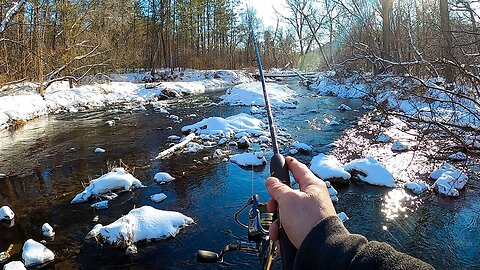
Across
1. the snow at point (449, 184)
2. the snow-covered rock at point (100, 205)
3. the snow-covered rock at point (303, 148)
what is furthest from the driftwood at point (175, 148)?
the snow at point (449, 184)

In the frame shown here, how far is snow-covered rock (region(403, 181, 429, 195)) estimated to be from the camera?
5997 mm

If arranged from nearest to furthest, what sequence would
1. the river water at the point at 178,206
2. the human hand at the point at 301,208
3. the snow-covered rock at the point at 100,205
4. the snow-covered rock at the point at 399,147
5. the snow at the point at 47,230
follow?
the human hand at the point at 301,208, the river water at the point at 178,206, the snow at the point at 47,230, the snow-covered rock at the point at 100,205, the snow-covered rock at the point at 399,147

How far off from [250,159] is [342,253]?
23.1 feet

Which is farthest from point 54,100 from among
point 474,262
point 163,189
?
point 474,262

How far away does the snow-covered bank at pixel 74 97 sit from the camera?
45.7ft

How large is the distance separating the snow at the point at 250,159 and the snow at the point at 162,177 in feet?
5.50

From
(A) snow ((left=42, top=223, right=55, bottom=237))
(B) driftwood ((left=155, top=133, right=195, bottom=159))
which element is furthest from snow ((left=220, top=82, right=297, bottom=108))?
(A) snow ((left=42, top=223, right=55, bottom=237))

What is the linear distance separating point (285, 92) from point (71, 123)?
11468 mm

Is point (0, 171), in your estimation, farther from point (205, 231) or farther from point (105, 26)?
point (105, 26)

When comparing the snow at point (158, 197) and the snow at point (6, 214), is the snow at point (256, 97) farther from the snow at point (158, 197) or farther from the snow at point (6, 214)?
the snow at point (6, 214)

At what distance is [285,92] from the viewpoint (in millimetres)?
20047

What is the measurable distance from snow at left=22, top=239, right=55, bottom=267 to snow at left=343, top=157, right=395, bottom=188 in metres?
5.30

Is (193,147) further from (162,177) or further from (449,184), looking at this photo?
(449,184)

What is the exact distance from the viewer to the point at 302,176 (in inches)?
52.1
